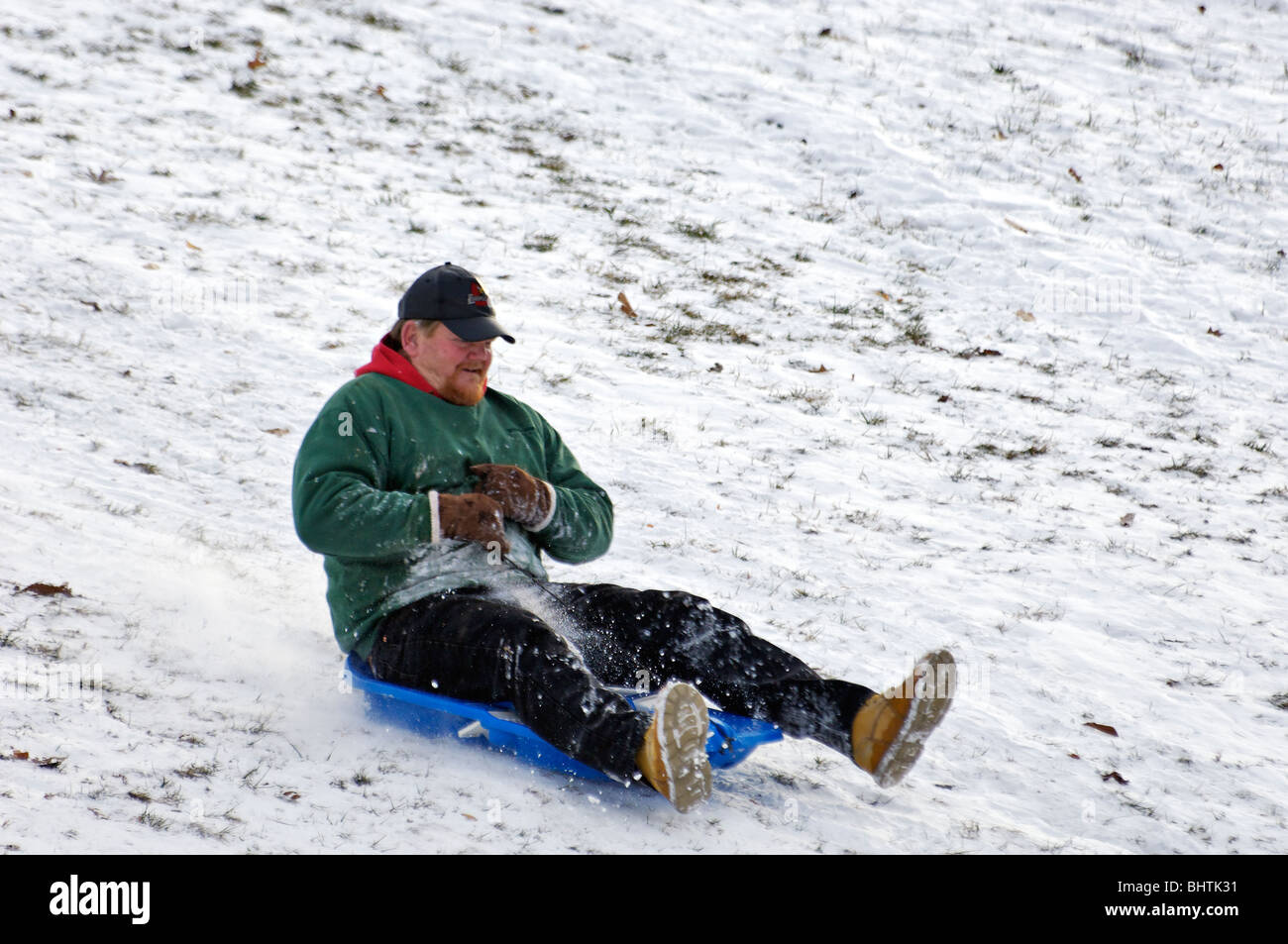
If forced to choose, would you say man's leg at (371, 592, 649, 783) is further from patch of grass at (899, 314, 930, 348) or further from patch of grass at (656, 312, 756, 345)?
patch of grass at (899, 314, 930, 348)

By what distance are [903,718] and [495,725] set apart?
1.18 m

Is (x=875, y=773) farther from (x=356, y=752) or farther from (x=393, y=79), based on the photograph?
(x=393, y=79)

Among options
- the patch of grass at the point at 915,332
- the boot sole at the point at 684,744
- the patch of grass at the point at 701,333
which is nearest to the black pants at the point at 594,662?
the boot sole at the point at 684,744

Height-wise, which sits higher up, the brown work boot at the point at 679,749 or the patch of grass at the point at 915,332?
the patch of grass at the point at 915,332

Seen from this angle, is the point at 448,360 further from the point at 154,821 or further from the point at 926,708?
the point at 926,708

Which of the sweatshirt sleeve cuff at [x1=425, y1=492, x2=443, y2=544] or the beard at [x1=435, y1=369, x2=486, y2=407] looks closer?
the sweatshirt sleeve cuff at [x1=425, y1=492, x2=443, y2=544]

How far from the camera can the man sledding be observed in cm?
332

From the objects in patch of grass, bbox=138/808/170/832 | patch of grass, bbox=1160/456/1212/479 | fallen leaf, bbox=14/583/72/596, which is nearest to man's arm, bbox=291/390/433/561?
patch of grass, bbox=138/808/170/832

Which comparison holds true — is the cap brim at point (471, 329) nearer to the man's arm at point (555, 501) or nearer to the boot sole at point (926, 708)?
the man's arm at point (555, 501)

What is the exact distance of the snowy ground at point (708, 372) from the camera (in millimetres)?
3504

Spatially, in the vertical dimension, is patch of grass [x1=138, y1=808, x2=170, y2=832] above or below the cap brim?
below

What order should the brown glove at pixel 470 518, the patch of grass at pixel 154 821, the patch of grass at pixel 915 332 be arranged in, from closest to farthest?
1. the patch of grass at pixel 154 821
2. the brown glove at pixel 470 518
3. the patch of grass at pixel 915 332

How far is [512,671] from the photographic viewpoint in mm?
3434

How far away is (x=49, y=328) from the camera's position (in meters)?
6.27
